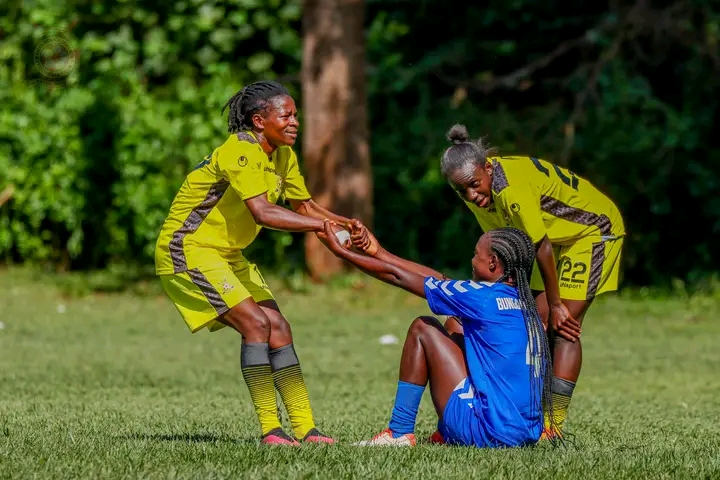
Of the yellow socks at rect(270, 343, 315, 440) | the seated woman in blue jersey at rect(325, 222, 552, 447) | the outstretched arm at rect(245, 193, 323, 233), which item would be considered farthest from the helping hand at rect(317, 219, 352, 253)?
the yellow socks at rect(270, 343, 315, 440)

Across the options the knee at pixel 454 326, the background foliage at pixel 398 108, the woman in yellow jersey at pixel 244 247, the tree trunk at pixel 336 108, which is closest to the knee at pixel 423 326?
the knee at pixel 454 326

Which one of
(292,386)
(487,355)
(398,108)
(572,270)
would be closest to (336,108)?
(398,108)

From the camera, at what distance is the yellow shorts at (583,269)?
780 centimetres

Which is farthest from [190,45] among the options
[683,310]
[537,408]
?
[537,408]

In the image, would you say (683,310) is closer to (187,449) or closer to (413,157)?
(413,157)

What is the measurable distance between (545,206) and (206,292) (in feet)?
6.43

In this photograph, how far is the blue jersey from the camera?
6.59 metres

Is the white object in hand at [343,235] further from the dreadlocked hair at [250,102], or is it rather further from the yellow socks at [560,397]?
the yellow socks at [560,397]

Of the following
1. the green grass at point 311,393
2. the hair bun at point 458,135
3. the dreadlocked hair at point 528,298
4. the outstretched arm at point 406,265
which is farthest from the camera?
the hair bun at point 458,135

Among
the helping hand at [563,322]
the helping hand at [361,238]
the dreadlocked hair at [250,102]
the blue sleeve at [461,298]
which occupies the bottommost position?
the helping hand at [563,322]

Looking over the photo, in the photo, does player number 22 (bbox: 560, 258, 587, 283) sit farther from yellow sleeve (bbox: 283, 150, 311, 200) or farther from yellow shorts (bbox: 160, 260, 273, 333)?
yellow shorts (bbox: 160, 260, 273, 333)

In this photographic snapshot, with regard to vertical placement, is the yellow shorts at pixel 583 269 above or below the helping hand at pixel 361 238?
below

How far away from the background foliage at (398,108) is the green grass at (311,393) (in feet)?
3.63

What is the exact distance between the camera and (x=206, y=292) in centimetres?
702
